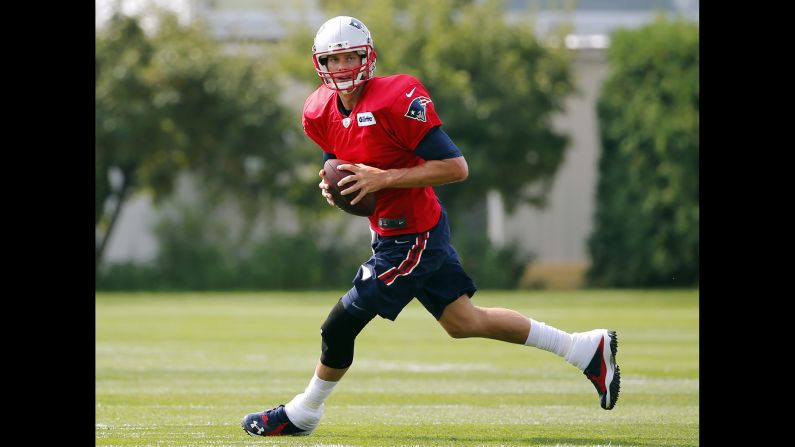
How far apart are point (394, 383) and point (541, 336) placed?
2.84 metres

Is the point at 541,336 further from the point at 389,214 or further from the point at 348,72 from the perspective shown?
the point at 348,72

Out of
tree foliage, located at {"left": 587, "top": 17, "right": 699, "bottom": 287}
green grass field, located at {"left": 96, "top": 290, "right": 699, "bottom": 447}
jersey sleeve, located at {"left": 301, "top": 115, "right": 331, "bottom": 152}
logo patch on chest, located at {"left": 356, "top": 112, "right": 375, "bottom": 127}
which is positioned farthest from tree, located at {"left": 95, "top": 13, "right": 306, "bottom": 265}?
logo patch on chest, located at {"left": 356, "top": 112, "right": 375, "bottom": 127}

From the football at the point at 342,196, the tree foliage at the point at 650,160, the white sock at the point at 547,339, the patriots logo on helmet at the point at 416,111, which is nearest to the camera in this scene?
the patriots logo on helmet at the point at 416,111

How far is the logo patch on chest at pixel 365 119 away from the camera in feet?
19.6

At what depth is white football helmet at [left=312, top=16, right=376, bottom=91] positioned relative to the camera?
593cm

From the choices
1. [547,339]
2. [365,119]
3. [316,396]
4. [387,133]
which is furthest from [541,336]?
[365,119]

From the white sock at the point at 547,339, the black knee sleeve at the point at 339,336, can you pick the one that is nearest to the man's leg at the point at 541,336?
the white sock at the point at 547,339

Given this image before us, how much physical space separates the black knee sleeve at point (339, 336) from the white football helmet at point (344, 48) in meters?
1.02

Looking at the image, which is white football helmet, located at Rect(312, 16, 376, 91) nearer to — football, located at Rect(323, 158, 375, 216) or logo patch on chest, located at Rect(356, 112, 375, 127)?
logo patch on chest, located at Rect(356, 112, 375, 127)

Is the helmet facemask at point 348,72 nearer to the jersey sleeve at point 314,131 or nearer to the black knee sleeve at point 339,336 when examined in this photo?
the jersey sleeve at point 314,131

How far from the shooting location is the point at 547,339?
6273 millimetres

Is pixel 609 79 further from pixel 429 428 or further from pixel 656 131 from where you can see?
pixel 429 428

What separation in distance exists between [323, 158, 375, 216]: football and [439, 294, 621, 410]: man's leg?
0.61 meters
